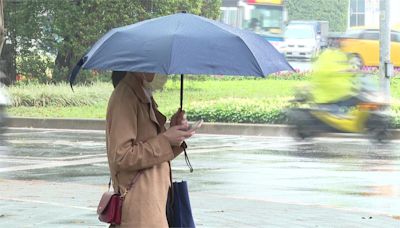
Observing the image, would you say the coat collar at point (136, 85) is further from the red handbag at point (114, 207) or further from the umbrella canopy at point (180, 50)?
the red handbag at point (114, 207)

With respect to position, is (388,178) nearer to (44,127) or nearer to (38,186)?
(38,186)

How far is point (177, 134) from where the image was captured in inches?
184

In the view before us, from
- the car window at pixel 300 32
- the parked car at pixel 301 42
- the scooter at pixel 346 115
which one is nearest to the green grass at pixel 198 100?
the scooter at pixel 346 115

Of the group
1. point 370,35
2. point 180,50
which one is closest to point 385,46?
point 370,35

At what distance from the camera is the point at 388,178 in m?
12.5

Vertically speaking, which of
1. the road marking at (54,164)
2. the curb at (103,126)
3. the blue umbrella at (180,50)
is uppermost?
the blue umbrella at (180,50)

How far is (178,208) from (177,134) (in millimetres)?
435

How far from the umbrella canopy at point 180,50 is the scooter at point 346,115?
11621 mm

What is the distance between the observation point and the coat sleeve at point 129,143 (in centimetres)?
451

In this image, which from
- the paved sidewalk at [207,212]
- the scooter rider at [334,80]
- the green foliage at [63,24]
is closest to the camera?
the paved sidewalk at [207,212]

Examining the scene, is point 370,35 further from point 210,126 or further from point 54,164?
point 54,164

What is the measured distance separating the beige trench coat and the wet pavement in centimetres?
402

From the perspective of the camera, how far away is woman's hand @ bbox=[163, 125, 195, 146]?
4.65 meters

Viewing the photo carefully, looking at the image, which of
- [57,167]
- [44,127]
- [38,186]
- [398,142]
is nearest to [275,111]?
[398,142]
